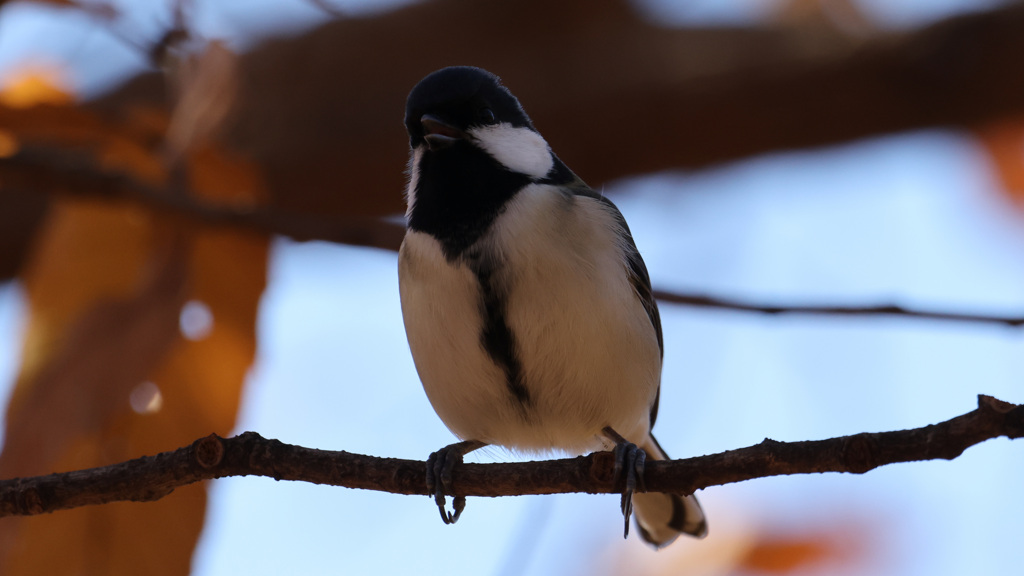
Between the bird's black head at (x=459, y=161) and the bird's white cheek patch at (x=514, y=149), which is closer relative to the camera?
the bird's black head at (x=459, y=161)

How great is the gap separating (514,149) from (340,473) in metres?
1.02

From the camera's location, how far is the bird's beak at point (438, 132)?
7.77 ft

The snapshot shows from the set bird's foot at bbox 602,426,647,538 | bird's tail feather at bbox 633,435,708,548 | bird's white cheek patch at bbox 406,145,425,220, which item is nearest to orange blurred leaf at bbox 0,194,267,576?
bird's white cheek patch at bbox 406,145,425,220

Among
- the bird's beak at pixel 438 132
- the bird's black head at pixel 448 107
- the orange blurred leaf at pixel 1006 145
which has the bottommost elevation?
the bird's beak at pixel 438 132

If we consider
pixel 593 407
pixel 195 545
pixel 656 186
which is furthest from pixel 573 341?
pixel 656 186

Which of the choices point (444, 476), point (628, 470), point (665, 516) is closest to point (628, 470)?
point (628, 470)

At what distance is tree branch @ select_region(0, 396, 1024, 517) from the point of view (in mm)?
1632

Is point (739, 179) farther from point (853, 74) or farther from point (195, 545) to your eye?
point (195, 545)

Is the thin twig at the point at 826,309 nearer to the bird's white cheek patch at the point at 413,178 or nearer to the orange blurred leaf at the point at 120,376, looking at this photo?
the bird's white cheek patch at the point at 413,178

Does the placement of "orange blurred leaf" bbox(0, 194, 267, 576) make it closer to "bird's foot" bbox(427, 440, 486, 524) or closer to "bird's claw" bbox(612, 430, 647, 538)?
"bird's foot" bbox(427, 440, 486, 524)

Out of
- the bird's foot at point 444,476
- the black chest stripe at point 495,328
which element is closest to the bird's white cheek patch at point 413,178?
the black chest stripe at point 495,328

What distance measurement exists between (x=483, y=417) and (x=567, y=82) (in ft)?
6.26

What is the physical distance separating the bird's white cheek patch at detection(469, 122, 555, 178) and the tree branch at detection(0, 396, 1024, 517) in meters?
0.83

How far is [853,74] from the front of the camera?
12.6 feet
